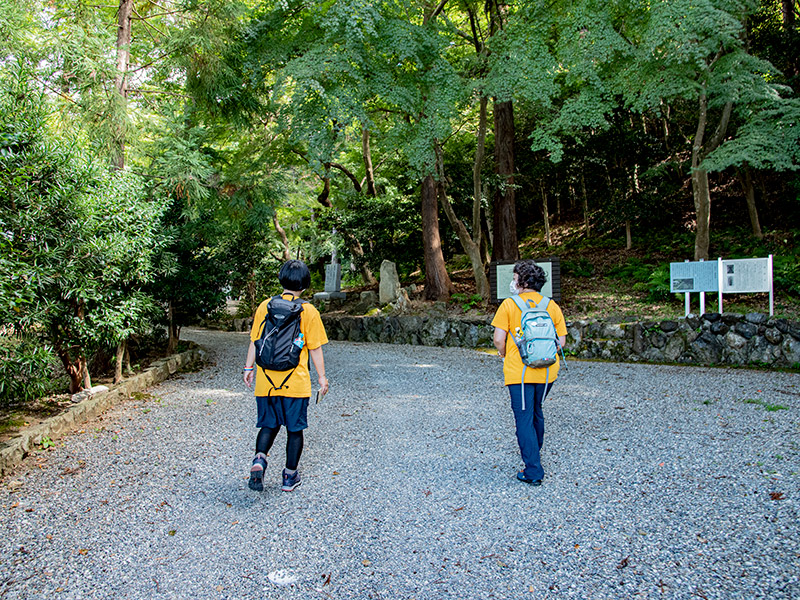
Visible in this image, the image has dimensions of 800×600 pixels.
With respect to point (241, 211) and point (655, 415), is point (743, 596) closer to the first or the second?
point (655, 415)

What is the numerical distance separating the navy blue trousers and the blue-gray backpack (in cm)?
4

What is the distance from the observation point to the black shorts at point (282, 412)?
3.11m

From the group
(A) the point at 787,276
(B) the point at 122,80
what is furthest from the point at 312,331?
(A) the point at 787,276

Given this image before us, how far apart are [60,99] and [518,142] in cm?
1136

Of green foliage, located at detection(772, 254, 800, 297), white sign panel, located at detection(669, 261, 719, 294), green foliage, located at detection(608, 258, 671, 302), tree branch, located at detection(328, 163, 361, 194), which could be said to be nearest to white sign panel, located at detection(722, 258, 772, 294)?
white sign panel, located at detection(669, 261, 719, 294)

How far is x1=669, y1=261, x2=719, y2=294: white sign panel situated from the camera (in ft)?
25.1

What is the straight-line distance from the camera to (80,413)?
4957mm

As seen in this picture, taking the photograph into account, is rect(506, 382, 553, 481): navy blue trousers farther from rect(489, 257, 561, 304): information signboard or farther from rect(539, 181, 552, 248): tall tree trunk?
rect(539, 181, 552, 248): tall tree trunk

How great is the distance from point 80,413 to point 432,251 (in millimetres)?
7952

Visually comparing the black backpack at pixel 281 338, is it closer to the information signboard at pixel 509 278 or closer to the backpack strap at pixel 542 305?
the backpack strap at pixel 542 305

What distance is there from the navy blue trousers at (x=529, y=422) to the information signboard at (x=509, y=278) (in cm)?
608

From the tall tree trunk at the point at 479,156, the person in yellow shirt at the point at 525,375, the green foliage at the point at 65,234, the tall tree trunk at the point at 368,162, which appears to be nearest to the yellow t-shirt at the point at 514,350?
the person in yellow shirt at the point at 525,375

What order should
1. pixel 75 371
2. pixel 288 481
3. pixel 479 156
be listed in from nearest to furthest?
pixel 288 481
pixel 75 371
pixel 479 156

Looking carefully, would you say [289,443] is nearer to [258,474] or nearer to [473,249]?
[258,474]
